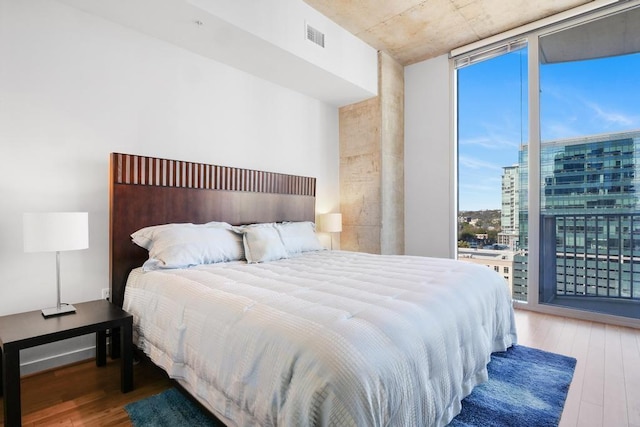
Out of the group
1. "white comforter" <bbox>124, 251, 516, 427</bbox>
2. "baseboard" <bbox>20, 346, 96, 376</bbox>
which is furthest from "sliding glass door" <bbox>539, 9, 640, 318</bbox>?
"baseboard" <bbox>20, 346, 96, 376</bbox>

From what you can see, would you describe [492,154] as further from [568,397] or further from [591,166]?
[568,397]

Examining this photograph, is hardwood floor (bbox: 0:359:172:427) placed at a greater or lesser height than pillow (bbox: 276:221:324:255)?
lesser

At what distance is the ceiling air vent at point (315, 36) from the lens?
3.33 m

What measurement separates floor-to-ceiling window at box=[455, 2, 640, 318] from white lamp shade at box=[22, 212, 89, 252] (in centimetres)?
408

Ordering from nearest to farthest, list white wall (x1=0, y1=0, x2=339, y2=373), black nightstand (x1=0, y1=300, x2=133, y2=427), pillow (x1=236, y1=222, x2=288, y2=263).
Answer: black nightstand (x1=0, y1=300, x2=133, y2=427)
white wall (x1=0, y1=0, x2=339, y2=373)
pillow (x1=236, y1=222, x2=288, y2=263)

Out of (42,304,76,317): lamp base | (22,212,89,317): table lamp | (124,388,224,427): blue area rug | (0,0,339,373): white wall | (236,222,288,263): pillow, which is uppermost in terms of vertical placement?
(0,0,339,373): white wall

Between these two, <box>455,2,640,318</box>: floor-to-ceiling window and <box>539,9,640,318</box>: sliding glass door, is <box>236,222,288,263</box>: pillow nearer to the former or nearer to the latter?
<box>455,2,640,318</box>: floor-to-ceiling window

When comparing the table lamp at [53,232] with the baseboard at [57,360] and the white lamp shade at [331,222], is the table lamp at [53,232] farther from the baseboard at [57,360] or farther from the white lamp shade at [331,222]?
the white lamp shade at [331,222]

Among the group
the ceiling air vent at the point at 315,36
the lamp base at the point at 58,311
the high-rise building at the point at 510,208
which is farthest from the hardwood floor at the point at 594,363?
the ceiling air vent at the point at 315,36

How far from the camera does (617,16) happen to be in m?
3.21

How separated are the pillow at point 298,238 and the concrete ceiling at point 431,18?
225 centimetres

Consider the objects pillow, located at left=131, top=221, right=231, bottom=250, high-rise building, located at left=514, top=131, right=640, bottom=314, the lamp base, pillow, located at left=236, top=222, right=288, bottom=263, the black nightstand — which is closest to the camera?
the black nightstand

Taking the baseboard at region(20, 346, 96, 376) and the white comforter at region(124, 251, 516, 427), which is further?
the baseboard at region(20, 346, 96, 376)

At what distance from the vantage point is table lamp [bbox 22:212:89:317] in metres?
1.85
